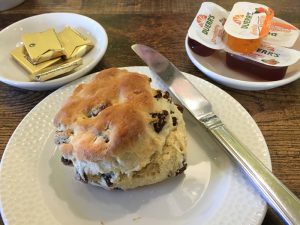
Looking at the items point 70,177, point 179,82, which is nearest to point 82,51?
point 179,82

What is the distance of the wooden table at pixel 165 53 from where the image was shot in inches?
33.8

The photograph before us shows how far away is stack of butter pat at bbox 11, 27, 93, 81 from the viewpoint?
105 centimetres

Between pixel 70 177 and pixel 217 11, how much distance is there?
0.73 m

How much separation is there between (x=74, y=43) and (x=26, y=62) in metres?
0.16

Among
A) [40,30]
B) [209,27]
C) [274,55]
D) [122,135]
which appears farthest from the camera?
[40,30]

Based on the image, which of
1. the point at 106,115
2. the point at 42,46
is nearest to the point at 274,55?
the point at 106,115

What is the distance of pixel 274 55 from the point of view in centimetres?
104

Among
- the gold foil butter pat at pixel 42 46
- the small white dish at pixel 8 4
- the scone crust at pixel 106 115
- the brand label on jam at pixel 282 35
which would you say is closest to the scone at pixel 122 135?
the scone crust at pixel 106 115

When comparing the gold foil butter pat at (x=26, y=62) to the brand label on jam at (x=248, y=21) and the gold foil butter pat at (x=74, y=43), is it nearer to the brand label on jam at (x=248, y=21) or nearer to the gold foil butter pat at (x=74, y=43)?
the gold foil butter pat at (x=74, y=43)

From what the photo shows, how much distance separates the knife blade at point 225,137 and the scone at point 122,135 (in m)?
0.10

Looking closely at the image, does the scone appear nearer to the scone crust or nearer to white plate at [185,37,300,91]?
the scone crust

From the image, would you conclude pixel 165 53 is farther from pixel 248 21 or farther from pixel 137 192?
pixel 137 192

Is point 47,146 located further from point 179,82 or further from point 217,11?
point 217,11

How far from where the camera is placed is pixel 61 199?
2.46 ft
